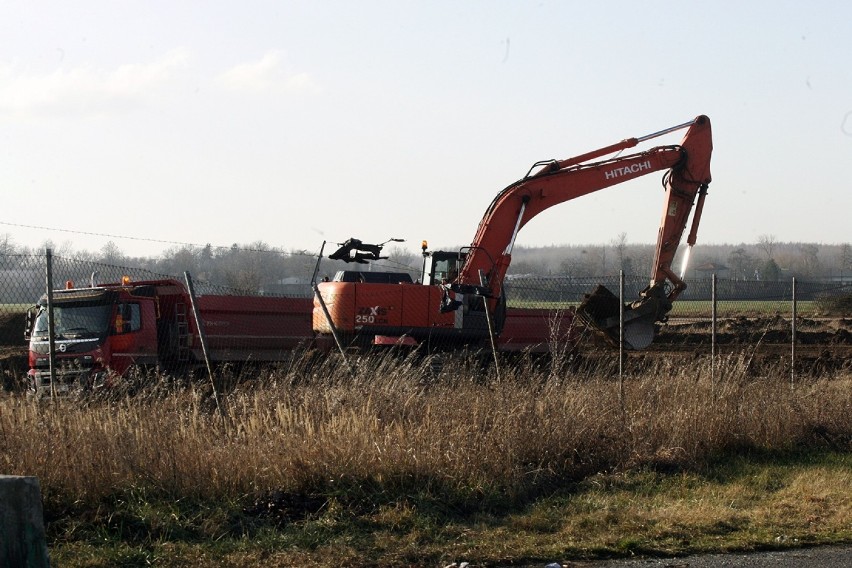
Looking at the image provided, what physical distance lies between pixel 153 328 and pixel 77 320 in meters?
1.65

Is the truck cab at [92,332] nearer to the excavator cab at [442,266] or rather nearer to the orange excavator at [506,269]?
the orange excavator at [506,269]

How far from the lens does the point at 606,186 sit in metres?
19.6

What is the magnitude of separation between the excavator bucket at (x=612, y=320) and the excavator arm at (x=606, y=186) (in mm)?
19

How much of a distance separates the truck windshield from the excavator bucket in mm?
8795

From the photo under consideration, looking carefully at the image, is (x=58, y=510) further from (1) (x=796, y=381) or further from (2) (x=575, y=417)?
(1) (x=796, y=381)

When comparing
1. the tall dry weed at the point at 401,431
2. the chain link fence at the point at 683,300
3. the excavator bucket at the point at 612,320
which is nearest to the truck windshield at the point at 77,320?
the chain link fence at the point at 683,300

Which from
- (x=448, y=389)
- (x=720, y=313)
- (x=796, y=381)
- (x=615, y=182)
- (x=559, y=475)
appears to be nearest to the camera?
(x=559, y=475)

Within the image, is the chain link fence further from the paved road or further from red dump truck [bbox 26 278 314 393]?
the paved road

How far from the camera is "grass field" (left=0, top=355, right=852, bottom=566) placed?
7734mm

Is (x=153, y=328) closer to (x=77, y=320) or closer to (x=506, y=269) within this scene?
(x=77, y=320)

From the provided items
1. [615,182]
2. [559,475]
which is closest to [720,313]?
[615,182]

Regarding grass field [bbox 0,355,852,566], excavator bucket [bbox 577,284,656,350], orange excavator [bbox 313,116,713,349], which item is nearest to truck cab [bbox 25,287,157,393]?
orange excavator [bbox 313,116,713,349]

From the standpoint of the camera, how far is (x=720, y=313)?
34.4 meters

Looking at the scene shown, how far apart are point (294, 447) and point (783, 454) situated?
233 inches
